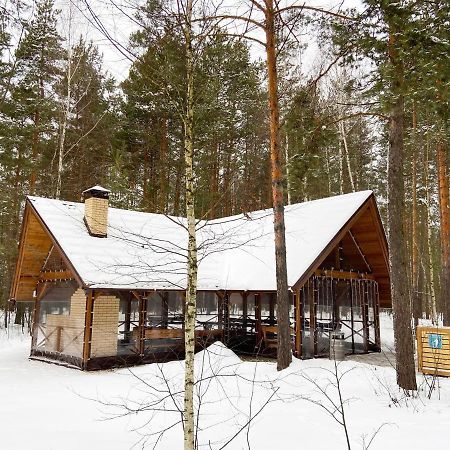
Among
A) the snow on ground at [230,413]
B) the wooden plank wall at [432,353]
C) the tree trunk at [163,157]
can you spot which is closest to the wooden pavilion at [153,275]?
the snow on ground at [230,413]

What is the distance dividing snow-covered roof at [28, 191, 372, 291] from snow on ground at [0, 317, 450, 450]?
3150 mm

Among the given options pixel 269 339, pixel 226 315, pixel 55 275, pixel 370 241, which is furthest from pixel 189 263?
pixel 370 241

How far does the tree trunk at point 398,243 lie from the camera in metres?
8.42

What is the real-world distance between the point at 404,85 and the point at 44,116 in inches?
762

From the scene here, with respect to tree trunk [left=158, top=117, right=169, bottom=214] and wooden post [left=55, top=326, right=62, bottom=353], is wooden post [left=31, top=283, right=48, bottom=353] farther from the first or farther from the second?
tree trunk [left=158, top=117, right=169, bottom=214]

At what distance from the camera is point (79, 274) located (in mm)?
12172

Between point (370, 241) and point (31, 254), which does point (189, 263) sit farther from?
point (370, 241)

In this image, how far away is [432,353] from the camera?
10820mm

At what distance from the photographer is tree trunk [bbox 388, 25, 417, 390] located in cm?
842

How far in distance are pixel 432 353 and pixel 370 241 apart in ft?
19.1

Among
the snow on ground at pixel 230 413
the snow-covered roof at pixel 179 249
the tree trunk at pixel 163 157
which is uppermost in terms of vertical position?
the tree trunk at pixel 163 157

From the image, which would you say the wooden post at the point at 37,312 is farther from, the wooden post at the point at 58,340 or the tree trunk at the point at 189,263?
the tree trunk at the point at 189,263

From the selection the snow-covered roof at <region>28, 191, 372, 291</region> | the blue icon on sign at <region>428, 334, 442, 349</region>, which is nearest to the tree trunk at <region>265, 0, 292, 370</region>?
the snow-covered roof at <region>28, 191, 372, 291</region>

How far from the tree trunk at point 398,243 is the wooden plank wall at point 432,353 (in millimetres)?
2563
